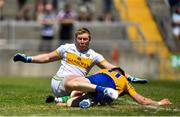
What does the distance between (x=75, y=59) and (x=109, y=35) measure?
69.1ft

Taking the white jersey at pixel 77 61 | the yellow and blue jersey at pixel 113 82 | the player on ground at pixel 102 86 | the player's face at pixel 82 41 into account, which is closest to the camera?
the player on ground at pixel 102 86

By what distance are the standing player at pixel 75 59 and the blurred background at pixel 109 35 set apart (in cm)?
1840

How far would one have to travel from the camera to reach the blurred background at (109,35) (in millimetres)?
34531

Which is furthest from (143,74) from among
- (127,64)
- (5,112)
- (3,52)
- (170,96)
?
(5,112)

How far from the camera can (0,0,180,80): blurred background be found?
34531 mm

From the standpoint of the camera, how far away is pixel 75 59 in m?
15.4

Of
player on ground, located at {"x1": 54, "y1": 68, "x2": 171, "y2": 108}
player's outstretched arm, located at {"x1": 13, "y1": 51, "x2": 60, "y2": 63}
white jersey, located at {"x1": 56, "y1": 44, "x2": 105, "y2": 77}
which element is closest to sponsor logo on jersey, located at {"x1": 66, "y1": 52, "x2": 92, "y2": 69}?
white jersey, located at {"x1": 56, "y1": 44, "x2": 105, "y2": 77}

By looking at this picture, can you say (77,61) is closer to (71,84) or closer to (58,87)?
(58,87)

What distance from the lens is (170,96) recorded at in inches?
702

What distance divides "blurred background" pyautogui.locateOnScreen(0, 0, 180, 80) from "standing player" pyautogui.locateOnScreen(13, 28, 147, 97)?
18.4 metres

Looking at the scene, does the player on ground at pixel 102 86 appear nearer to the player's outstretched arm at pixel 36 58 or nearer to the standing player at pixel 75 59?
the standing player at pixel 75 59

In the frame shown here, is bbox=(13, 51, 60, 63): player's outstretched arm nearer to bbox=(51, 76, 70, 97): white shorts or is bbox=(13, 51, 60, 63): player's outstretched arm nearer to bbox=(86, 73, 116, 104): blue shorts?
bbox=(51, 76, 70, 97): white shorts

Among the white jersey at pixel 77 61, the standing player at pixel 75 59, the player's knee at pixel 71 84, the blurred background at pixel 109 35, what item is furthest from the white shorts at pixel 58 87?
the blurred background at pixel 109 35

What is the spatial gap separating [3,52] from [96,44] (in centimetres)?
386
